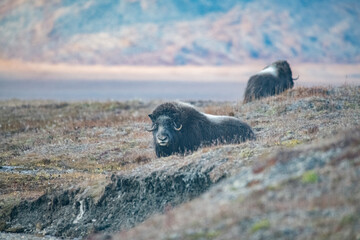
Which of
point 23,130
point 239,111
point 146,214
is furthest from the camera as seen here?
point 23,130

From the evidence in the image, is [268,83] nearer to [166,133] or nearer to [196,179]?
[166,133]

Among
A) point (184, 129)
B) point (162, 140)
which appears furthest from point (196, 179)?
point (184, 129)

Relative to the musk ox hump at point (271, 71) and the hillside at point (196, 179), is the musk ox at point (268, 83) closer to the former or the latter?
the musk ox hump at point (271, 71)

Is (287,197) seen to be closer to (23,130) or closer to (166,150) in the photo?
(166,150)

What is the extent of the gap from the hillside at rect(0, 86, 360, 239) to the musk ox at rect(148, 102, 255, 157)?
0.64 metres

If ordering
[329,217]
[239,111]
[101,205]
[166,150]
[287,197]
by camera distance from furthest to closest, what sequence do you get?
[239,111], [166,150], [101,205], [287,197], [329,217]

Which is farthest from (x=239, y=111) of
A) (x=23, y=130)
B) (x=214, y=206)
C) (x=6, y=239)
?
(x=214, y=206)

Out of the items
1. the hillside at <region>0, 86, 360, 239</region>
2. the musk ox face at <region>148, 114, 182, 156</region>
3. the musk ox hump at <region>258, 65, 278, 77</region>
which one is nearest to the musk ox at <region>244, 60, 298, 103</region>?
the musk ox hump at <region>258, 65, 278, 77</region>

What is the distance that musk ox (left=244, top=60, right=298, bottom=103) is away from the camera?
2639 centimetres

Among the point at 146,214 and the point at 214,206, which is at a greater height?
the point at 214,206

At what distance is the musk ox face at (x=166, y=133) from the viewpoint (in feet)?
51.0

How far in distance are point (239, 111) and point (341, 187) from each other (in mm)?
15513

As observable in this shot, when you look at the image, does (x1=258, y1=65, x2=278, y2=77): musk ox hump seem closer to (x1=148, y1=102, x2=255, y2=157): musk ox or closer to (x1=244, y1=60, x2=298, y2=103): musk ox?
(x1=244, y1=60, x2=298, y2=103): musk ox

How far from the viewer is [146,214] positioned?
13195 millimetres
